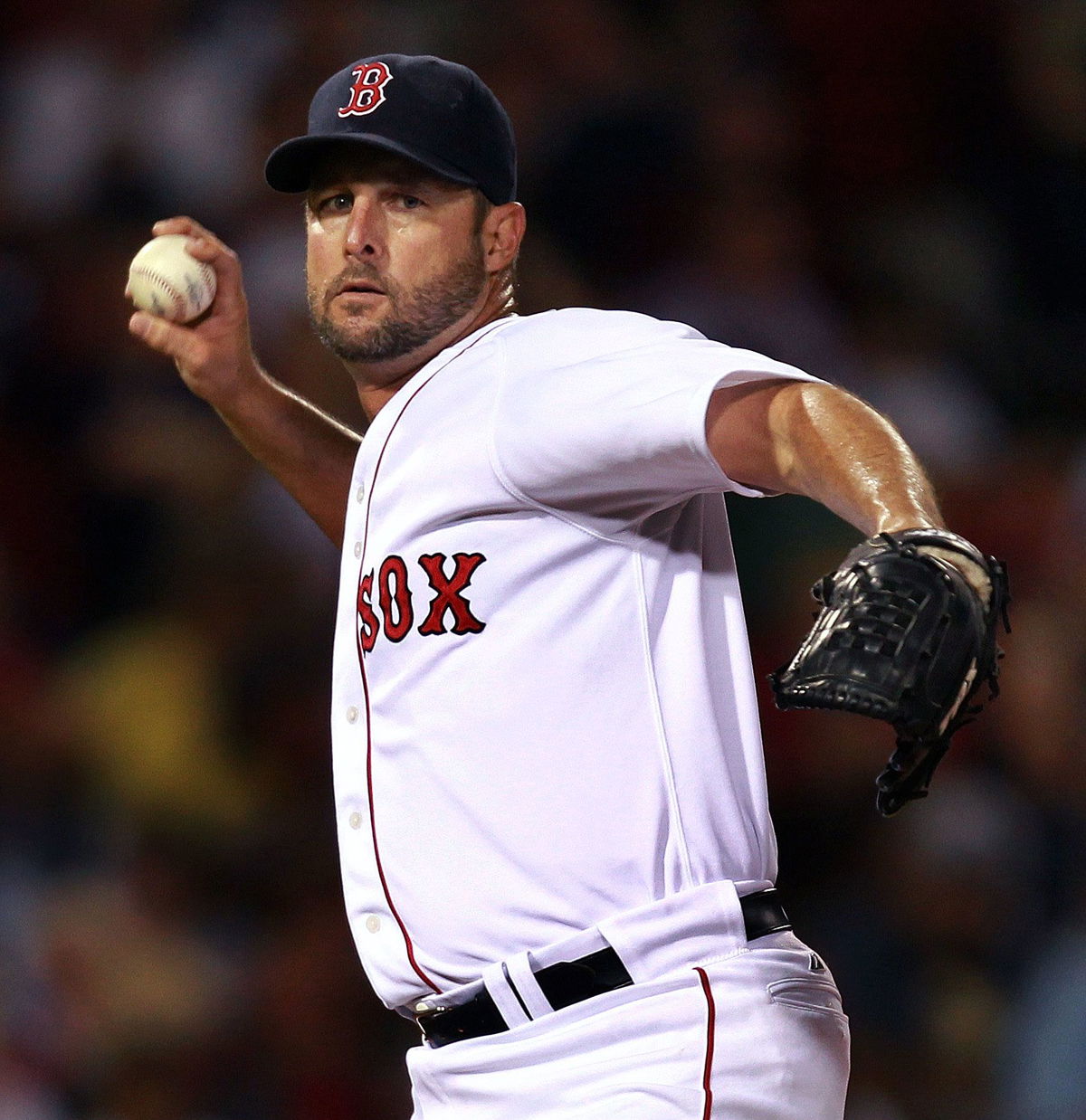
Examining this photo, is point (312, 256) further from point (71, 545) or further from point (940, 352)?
point (940, 352)

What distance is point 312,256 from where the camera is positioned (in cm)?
240

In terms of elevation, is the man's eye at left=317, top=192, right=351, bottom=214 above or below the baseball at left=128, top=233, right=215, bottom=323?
above

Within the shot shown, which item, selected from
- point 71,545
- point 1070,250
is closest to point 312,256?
point 71,545

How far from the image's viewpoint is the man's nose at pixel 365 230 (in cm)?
229

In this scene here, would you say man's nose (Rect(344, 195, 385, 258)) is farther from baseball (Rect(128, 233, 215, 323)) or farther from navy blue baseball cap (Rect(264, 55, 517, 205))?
baseball (Rect(128, 233, 215, 323))

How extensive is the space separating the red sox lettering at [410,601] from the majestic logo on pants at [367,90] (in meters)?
0.62

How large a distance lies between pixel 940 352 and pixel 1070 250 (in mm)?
627

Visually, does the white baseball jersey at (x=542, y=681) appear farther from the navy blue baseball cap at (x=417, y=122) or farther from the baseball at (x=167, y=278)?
the baseball at (x=167, y=278)

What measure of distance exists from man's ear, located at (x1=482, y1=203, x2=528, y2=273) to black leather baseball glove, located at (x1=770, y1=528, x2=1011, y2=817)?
1.06 m

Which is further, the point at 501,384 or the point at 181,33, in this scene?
the point at 181,33

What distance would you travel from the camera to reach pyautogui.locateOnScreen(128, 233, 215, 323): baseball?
256 cm

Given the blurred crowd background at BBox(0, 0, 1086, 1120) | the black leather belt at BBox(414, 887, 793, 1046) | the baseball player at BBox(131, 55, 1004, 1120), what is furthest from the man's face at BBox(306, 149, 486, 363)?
the blurred crowd background at BBox(0, 0, 1086, 1120)

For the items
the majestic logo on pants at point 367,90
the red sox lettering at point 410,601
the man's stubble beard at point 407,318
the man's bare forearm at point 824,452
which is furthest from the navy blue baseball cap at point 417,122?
the man's bare forearm at point 824,452

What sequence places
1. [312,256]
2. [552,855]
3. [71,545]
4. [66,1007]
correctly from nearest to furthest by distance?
1. [552,855]
2. [312,256]
3. [66,1007]
4. [71,545]
